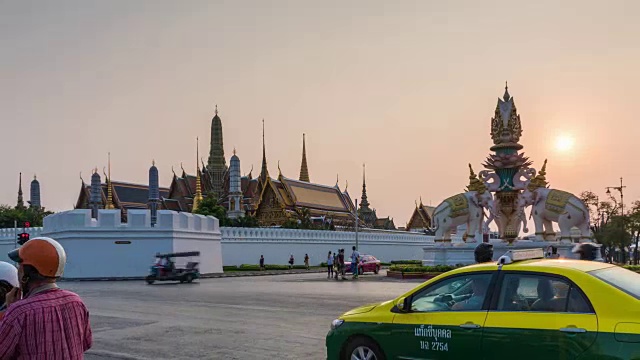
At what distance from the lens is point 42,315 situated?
11.5 feet

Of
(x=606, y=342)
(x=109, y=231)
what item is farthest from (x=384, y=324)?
(x=109, y=231)

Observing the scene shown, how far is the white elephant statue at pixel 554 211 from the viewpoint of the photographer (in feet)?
94.8

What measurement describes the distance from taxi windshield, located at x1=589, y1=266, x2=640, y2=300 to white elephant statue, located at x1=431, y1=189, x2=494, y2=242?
25575 millimetres

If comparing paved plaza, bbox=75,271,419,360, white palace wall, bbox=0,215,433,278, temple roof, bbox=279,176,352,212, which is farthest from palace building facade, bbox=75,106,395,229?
paved plaza, bbox=75,271,419,360

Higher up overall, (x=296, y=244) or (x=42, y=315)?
(x=42, y=315)

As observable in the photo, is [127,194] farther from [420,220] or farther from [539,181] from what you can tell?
[539,181]

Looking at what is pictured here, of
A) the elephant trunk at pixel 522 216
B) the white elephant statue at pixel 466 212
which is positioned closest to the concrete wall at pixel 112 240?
the white elephant statue at pixel 466 212

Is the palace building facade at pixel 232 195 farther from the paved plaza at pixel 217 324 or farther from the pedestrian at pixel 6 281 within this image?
the pedestrian at pixel 6 281

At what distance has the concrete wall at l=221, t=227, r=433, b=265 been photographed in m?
42.4

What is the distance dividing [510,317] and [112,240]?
30.6m

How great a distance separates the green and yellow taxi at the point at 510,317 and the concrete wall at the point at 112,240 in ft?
94.0

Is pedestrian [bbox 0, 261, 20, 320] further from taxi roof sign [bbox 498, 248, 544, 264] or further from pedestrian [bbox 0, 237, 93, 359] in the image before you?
taxi roof sign [bbox 498, 248, 544, 264]

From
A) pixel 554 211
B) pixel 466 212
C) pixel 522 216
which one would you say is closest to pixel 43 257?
pixel 554 211

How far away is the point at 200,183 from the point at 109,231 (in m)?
38.7
